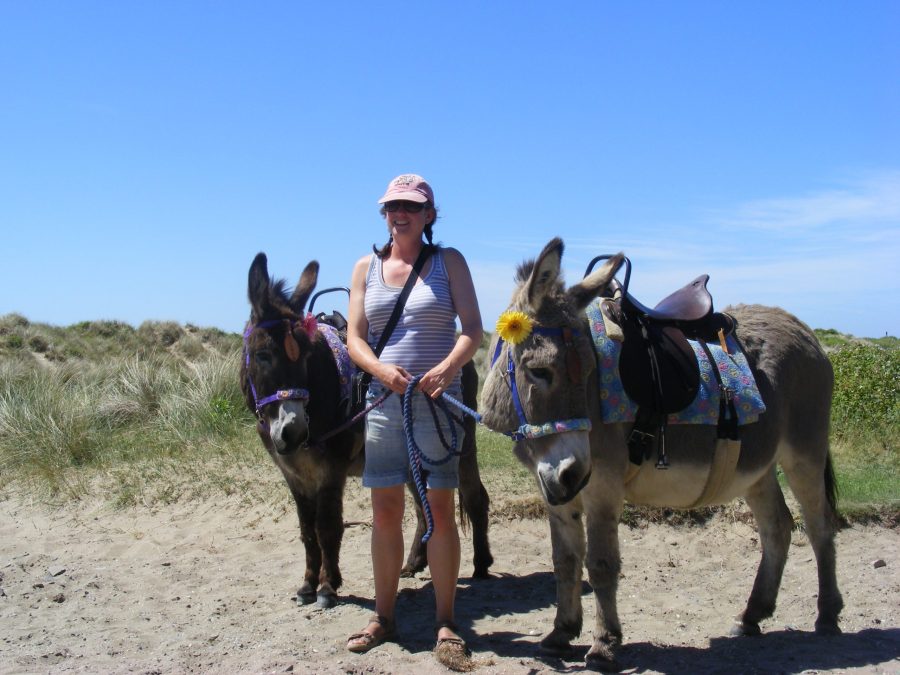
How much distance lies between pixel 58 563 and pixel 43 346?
1660 centimetres

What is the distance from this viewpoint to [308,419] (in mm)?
5367

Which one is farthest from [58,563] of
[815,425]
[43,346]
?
[43,346]

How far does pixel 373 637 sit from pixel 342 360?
1.96 m

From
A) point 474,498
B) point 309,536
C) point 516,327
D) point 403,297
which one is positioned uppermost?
point 403,297

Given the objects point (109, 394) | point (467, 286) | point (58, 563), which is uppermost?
point (467, 286)

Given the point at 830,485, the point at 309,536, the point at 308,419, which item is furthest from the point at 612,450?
the point at 309,536

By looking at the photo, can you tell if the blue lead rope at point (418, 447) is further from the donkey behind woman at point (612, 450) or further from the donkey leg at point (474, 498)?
the donkey leg at point (474, 498)

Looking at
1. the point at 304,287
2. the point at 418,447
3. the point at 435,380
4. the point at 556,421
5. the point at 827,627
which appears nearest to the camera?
the point at 556,421

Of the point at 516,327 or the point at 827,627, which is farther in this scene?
the point at 827,627

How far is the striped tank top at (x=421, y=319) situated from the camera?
439 centimetres

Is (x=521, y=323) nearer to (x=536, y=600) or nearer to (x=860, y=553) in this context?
(x=536, y=600)

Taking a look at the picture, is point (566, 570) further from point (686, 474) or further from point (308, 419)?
point (308, 419)

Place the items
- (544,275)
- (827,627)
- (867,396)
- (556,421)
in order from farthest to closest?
(867,396) → (827,627) → (544,275) → (556,421)

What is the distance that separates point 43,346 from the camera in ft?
70.5
